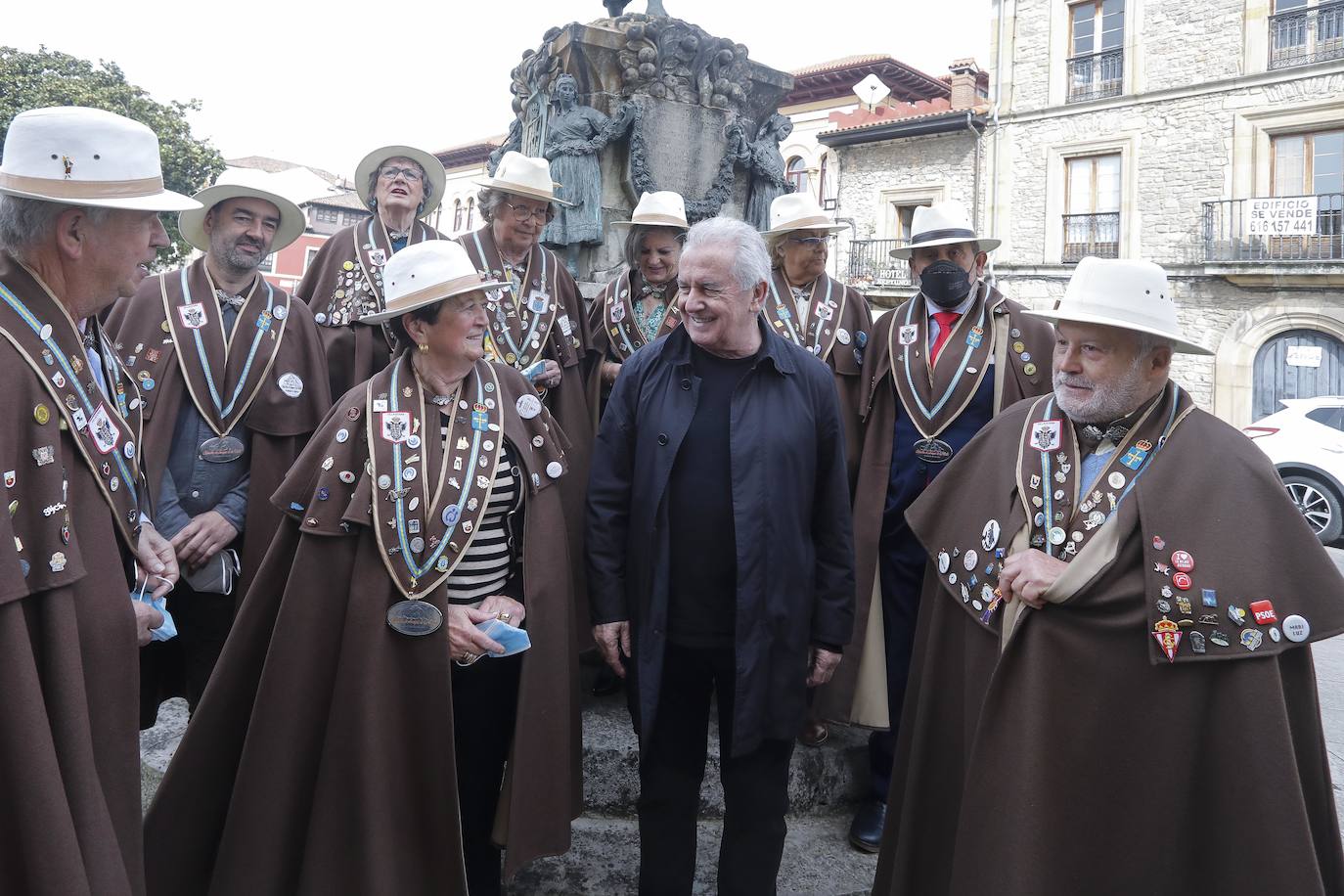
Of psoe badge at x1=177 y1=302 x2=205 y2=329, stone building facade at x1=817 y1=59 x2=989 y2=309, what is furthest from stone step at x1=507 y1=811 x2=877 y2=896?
stone building facade at x1=817 y1=59 x2=989 y2=309

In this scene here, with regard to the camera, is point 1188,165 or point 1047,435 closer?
point 1047,435

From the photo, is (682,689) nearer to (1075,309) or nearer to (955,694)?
(955,694)

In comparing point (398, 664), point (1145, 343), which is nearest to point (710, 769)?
point (398, 664)

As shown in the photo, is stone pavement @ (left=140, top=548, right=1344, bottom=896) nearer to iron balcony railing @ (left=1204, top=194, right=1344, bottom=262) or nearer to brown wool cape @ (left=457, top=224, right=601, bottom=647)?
brown wool cape @ (left=457, top=224, right=601, bottom=647)

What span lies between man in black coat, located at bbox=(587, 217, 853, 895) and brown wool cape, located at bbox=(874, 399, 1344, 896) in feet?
1.87

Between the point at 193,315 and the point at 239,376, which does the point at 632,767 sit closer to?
the point at 239,376

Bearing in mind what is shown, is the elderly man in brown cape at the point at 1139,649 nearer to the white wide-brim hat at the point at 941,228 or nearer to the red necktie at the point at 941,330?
the red necktie at the point at 941,330

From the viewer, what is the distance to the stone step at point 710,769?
359 centimetres

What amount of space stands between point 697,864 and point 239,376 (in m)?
2.47

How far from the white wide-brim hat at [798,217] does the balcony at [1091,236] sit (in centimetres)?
1976

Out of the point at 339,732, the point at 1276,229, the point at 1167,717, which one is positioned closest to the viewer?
the point at 1167,717

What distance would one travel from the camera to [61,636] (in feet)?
6.57

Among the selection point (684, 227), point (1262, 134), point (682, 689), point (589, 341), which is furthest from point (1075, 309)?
point (1262, 134)

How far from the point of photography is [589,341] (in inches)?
169
